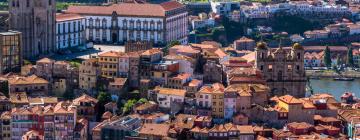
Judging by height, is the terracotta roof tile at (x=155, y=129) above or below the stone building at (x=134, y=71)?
below

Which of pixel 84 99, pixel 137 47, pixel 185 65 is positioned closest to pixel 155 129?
pixel 84 99

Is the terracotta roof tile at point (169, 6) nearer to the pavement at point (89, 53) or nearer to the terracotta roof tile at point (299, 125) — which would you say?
the pavement at point (89, 53)

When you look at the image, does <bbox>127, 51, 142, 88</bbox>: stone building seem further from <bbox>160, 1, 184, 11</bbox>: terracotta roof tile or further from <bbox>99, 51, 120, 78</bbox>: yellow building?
<bbox>160, 1, 184, 11</bbox>: terracotta roof tile

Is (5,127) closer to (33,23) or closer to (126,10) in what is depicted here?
(33,23)

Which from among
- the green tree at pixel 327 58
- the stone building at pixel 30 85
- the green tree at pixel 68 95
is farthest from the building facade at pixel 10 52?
the green tree at pixel 327 58

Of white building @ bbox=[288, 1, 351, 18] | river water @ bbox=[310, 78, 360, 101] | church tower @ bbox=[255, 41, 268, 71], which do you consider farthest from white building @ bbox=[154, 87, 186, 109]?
white building @ bbox=[288, 1, 351, 18]

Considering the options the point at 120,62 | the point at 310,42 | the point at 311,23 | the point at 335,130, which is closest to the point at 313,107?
the point at 335,130

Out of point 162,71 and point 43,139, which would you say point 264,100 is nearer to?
point 162,71
